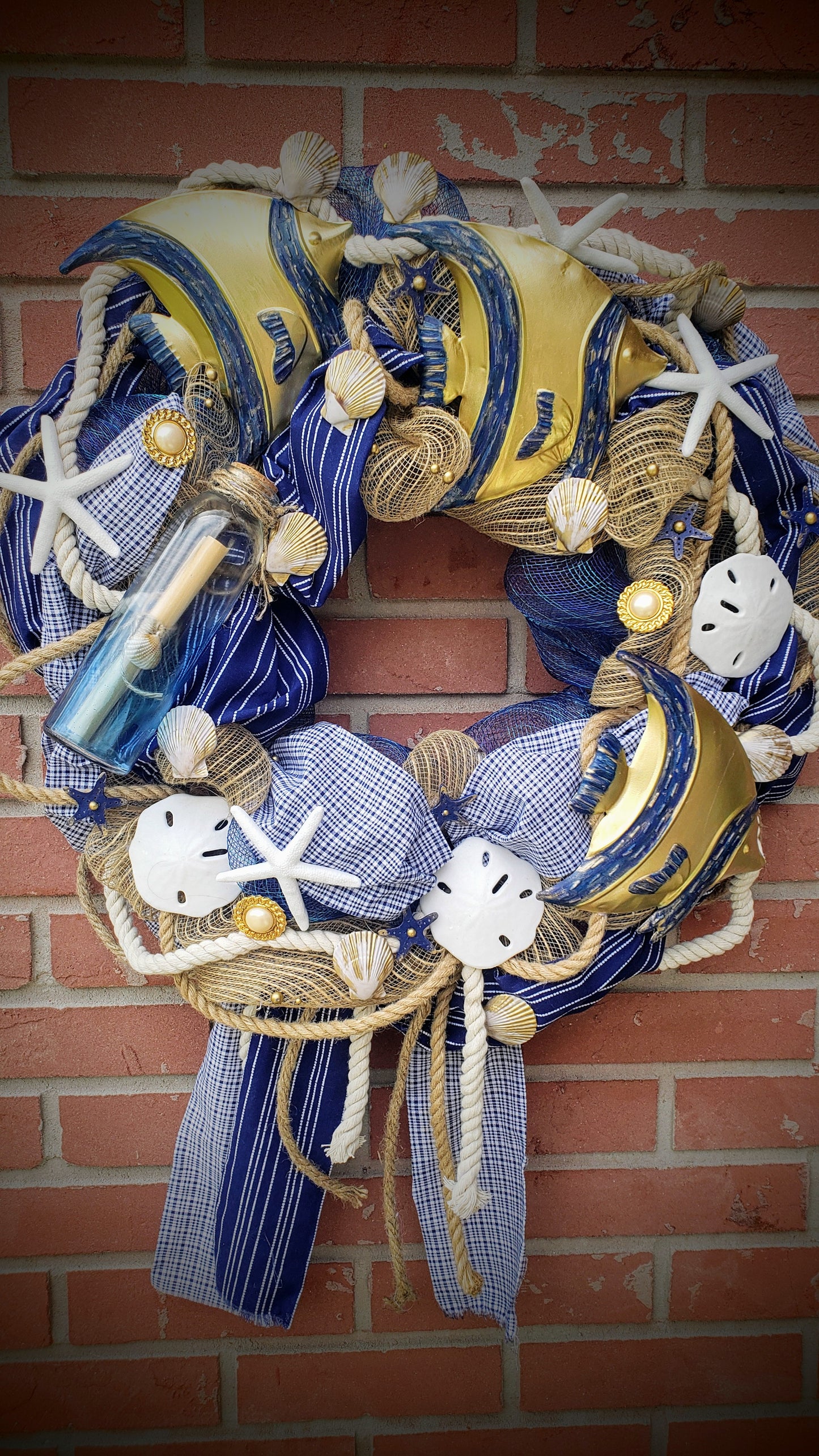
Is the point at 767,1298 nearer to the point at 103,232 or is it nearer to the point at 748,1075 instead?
the point at 748,1075

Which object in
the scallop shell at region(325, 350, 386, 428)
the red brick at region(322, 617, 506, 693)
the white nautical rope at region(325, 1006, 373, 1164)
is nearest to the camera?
the scallop shell at region(325, 350, 386, 428)

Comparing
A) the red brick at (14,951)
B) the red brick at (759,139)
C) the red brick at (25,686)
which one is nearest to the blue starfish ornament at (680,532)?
the red brick at (759,139)

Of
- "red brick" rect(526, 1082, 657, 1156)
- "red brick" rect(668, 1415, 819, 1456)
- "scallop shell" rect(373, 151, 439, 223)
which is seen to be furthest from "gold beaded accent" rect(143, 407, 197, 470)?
"red brick" rect(668, 1415, 819, 1456)

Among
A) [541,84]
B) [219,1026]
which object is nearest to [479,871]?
[219,1026]

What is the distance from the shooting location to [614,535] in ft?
2.14

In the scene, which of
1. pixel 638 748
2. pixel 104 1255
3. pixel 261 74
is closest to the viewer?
Result: pixel 638 748

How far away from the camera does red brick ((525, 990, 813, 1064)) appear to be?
2.72 feet

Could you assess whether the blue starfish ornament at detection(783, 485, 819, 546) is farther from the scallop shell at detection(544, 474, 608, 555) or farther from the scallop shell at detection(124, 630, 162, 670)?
the scallop shell at detection(124, 630, 162, 670)

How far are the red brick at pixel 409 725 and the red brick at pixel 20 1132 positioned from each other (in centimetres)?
48

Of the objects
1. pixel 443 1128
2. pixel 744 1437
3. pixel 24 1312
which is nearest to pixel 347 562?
pixel 443 1128

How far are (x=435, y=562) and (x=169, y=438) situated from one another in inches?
10.9

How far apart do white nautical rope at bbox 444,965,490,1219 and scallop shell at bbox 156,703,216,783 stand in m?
0.26

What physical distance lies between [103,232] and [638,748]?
0.53 metres

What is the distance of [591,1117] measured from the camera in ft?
2.74
